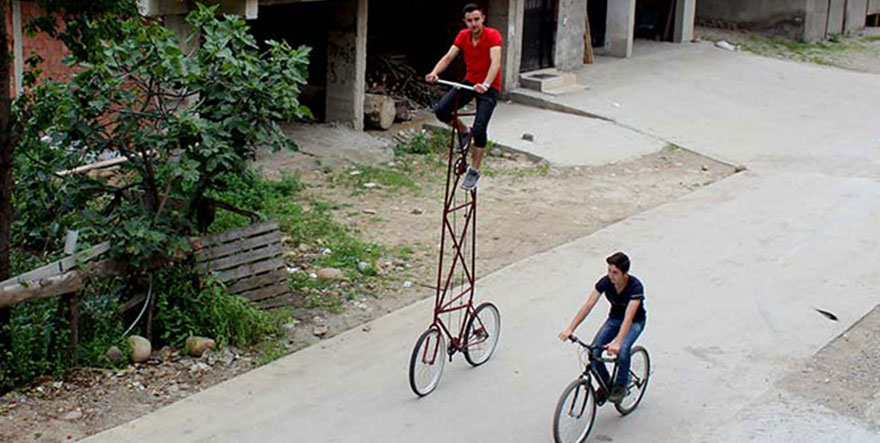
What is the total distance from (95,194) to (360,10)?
29.2 ft

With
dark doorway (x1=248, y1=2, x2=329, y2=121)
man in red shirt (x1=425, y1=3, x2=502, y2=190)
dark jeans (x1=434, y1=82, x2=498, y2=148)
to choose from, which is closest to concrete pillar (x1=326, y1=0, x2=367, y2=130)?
dark doorway (x1=248, y1=2, x2=329, y2=121)

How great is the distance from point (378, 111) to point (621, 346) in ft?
36.1

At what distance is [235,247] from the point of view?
10.4 m

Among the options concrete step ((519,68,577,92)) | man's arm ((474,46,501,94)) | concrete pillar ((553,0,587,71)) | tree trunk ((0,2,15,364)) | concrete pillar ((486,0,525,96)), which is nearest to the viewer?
tree trunk ((0,2,15,364))

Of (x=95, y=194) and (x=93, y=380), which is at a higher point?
(x=95, y=194)

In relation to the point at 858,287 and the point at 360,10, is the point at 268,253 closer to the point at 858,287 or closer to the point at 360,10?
the point at 858,287

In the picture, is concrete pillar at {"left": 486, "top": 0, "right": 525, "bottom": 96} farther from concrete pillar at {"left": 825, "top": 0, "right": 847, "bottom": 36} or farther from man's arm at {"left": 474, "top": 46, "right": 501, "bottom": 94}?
concrete pillar at {"left": 825, "top": 0, "right": 847, "bottom": 36}

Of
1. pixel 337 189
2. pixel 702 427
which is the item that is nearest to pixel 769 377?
pixel 702 427

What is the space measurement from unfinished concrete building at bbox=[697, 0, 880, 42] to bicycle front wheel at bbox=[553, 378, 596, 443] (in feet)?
74.5

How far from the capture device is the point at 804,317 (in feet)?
36.8

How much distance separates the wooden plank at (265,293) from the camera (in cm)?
1059

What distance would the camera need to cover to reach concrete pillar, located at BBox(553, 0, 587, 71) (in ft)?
74.9

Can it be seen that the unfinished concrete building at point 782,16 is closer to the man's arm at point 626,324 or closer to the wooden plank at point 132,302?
the man's arm at point 626,324

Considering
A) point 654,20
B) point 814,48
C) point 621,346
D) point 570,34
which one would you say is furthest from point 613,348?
point 814,48
